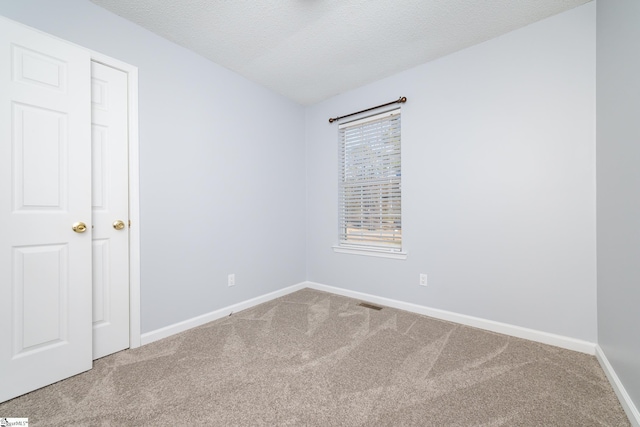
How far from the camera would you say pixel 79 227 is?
5.82 feet

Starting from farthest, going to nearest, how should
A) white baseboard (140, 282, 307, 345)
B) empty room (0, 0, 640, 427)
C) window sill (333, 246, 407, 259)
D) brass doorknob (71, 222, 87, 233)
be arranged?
1. window sill (333, 246, 407, 259)
2. white baseboard (140, 282, 307, 345)
3. brass doorknob (71, 222, 87, 233)
4. empty room (0, 0, 640, 427)

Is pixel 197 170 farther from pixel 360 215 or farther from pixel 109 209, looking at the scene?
pixel 360 215

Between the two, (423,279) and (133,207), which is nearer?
(133,207)

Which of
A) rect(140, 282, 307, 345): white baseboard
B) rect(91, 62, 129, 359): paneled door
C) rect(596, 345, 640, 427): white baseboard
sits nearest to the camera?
rect(596, 345, 640, 427): white baseboard

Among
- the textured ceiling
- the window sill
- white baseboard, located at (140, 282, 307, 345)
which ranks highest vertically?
the textured ceiling

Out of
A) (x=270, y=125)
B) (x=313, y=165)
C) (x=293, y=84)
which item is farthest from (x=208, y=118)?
(x=313, y=165)

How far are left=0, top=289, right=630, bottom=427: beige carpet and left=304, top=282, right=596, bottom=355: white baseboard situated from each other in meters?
0.08

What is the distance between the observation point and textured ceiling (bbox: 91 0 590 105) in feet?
6.37

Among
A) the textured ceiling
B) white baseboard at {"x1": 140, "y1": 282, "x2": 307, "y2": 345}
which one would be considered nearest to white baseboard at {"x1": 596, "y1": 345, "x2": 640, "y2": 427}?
the textured ceiling

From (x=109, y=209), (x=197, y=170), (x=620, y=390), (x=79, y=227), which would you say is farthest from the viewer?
(x=197, y=170)

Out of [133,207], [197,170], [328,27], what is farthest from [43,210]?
[328,27]

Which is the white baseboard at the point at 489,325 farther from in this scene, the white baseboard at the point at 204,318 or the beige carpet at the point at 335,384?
the white baseboard at the point at 204,318

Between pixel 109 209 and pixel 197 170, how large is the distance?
0.78 metres

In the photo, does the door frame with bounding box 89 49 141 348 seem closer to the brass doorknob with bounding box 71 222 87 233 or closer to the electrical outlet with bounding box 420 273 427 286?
the brass doorknob with bounding box 71 222 87 233
